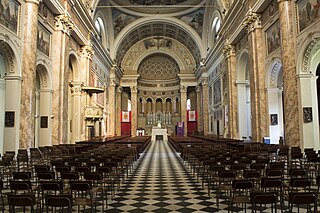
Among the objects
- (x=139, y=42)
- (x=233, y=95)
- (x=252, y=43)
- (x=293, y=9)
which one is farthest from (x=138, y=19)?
(x=293, y=9)

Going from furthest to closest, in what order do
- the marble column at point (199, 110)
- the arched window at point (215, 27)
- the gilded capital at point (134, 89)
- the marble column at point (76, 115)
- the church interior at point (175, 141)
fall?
the gilded capital at point (134, 89) < the marble column at point (199, 110) < the arched window at point (215, 27) < the marble column at point (76, 115) < the church interior at point (175, 141)

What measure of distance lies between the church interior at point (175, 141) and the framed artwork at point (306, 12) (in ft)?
→ 0.21

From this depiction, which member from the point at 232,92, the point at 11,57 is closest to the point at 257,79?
the point at 232,92

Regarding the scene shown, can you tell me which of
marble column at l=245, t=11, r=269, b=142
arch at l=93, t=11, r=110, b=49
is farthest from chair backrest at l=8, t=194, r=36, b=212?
arch at l=93, t=11, r=110, b=49

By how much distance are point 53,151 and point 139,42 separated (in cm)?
3012

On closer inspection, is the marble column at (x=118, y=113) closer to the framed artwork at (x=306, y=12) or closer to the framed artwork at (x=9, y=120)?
the framed artwork at (x=9, y=120)

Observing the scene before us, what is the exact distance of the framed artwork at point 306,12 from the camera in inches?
429

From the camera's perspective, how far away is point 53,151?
11094mm

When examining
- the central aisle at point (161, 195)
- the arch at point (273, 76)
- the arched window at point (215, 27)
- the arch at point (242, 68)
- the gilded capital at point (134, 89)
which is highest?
the arched window at point (215, 27)

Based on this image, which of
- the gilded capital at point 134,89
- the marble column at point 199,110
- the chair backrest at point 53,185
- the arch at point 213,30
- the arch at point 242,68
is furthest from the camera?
the gilded capital at point 134,89

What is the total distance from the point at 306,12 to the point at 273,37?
11.2ft

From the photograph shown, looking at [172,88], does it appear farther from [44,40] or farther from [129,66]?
[44,40]

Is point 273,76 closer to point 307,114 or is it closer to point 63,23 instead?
point 307,114

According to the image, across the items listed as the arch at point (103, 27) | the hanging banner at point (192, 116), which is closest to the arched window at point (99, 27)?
the arch at point (103, 27)
